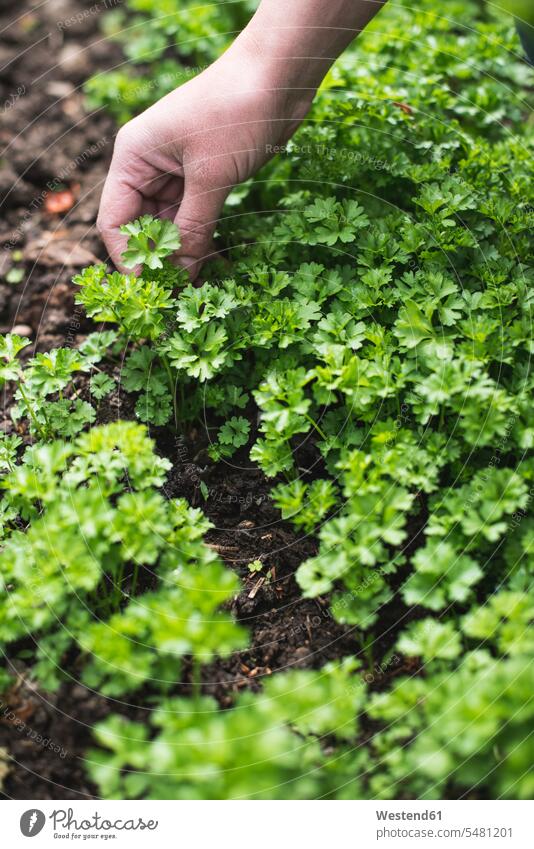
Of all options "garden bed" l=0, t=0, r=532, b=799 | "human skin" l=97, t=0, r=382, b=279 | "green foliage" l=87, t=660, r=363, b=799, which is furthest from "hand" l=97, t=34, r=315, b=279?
"green foliage" l=87, t=660, r=363, b=799

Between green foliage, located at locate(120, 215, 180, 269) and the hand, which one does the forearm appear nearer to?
the hand

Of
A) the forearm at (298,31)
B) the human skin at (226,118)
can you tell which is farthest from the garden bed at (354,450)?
the forearm at (298,31)

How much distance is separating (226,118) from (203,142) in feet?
0.41

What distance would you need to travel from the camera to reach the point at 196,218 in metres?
2.91

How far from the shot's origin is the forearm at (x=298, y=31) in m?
2.73

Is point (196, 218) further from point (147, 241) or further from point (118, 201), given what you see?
point (118, 201)

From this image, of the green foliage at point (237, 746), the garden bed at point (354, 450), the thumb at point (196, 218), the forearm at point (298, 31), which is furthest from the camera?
the thumb at point (196, 218)

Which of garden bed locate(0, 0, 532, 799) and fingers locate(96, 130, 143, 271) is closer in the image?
garden bed locate(0, 0, 532, 799)

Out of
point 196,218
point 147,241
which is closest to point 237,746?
point 147,241

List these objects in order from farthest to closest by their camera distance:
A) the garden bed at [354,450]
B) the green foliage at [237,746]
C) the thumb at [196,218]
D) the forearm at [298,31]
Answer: the thumb at [196,218], the forearm at [298,31], the garden bed at [354,450], the green foliage at [237,746]

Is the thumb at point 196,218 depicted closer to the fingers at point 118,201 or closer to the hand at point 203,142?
the hand at point 203,142

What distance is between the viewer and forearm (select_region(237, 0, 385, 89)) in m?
2.73
